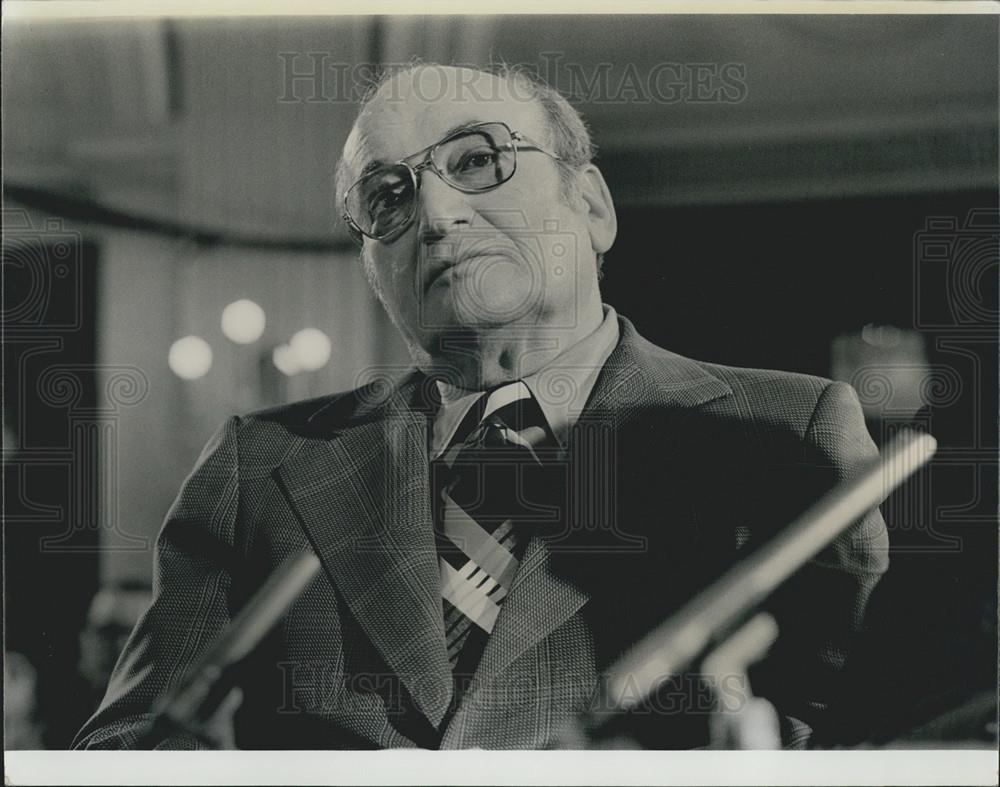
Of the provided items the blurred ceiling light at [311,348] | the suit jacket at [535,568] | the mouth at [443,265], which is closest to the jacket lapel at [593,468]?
the suit jacket at [535,568]

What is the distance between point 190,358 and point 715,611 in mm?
1430

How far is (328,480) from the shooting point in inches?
95.7

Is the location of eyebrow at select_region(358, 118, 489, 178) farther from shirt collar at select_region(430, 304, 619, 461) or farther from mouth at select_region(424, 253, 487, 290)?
shirt collar at select_region(430, 304, 619, 461)

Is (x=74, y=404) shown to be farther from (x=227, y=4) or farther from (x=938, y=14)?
(x=938, y=14)

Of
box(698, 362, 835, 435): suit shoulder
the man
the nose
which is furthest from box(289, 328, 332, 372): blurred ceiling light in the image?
box(698, 362, 835, 435): suit shoulder

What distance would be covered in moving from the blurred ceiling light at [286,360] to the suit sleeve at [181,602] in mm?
180

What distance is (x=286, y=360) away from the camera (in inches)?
96.7

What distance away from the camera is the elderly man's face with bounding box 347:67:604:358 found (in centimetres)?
239

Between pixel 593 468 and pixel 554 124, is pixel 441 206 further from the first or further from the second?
pixel 593 468

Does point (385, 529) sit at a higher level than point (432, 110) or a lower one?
lower

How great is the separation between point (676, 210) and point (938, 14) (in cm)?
83

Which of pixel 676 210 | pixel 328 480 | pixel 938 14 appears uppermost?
pixel 938 14

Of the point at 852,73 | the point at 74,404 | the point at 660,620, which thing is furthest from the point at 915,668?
the point at 74,404

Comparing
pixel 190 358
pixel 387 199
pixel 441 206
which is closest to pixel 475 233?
pixel 441 206
